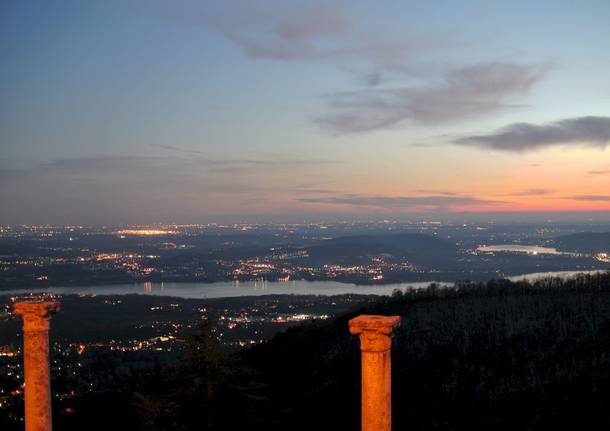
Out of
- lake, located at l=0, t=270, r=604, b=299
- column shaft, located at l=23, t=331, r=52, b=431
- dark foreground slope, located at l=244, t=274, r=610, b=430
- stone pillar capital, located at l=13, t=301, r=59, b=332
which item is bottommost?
lake, located at l=0, t=270, r=604, b=299

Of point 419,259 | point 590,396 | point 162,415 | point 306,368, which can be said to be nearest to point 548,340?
point 590,396

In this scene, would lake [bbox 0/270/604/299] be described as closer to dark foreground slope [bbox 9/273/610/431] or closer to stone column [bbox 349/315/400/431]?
dark foreground slope [bbox 9/273/610/431]

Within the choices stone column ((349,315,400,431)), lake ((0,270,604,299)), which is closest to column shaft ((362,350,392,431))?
stone column ((349,315,400,431))

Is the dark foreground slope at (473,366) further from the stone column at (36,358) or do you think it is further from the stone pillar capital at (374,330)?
the stone pillar capital at (374,330)

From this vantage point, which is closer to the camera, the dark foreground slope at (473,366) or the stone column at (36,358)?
the stone column at (36,358)

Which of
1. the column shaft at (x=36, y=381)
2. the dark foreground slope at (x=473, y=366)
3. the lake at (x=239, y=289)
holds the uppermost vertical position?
the column shaft at (x=36, y=381)

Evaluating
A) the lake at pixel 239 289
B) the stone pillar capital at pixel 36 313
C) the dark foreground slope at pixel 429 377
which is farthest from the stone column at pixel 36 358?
the lake at pixel 239 289

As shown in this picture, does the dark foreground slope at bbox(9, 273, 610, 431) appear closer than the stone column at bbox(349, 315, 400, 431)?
No

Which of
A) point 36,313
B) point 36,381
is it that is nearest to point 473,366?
point 36,381

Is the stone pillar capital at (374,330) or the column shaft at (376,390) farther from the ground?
the stone pillar capital at (374,330)
